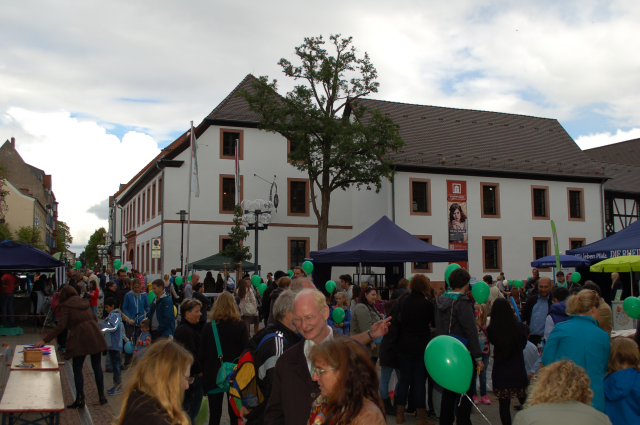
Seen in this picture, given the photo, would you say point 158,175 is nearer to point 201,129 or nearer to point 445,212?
point 201,129

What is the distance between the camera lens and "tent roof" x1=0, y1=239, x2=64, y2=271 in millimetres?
16797

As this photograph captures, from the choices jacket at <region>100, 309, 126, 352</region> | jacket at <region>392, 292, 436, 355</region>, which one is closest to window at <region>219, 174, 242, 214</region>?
jacket at <region>100, 309, 126, 352</region>

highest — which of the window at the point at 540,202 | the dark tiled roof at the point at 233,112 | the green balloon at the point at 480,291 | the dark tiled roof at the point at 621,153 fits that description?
the dark tiled roof at the point at 621,153

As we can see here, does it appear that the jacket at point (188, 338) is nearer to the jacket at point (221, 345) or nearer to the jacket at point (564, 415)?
the jacket at point (221, 345)

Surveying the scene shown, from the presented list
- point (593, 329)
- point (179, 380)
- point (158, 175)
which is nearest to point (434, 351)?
point (593, 329)

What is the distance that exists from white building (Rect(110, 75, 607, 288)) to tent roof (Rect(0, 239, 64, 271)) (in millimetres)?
10689

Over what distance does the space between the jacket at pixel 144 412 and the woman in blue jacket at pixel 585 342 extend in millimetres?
3619

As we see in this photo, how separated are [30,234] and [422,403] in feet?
176

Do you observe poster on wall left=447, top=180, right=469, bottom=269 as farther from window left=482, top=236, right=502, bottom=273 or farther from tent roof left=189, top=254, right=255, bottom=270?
tent roof left=189, top=254, right=255, bottom=270

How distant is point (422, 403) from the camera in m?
7.05

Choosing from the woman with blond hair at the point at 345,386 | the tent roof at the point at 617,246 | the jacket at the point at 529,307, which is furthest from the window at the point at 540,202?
the woman with blond hair at the point at 345,386

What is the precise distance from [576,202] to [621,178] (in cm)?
585

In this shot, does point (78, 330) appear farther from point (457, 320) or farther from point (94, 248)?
point (94, 248)

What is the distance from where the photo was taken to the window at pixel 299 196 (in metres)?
30.9
